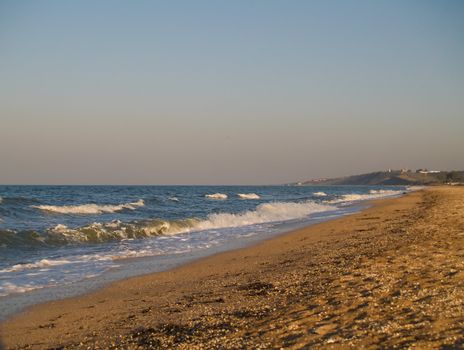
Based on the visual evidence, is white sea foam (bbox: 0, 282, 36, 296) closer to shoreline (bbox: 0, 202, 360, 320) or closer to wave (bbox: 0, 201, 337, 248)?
shoreline (bbox: 0, 202, 360, 320)

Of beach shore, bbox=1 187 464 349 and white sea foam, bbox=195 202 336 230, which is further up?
beach shore, bbox=1 187 464 349

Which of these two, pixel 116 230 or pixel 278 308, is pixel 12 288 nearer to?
pixel 278 308

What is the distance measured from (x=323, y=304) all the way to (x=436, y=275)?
236 cm

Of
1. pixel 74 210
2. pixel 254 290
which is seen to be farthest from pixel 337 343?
pixel 74 210

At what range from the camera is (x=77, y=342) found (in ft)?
19.6

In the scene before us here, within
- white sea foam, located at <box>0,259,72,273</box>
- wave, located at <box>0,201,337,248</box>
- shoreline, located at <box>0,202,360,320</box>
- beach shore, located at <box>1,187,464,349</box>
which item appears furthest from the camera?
wave, located at <box>0,201,337,248</box>

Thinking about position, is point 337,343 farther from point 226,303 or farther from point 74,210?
point 74,210

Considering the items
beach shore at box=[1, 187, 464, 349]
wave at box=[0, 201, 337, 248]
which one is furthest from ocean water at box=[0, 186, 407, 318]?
beach shore at box=[1, 187, 464, 349]

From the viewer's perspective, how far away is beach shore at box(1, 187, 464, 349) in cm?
527

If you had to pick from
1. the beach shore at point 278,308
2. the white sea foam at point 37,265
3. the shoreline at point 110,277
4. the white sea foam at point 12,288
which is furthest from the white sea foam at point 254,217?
the white sea foam at point 12,288

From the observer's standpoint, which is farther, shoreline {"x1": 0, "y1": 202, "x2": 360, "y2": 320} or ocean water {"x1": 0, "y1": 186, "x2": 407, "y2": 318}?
ocean water {"x1": 0, "y1": 186, "x2": 407, "y2": 318}

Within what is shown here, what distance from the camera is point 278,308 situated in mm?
6641

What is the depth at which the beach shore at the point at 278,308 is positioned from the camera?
527 cm

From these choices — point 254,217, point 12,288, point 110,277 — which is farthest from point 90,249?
point 254,217
